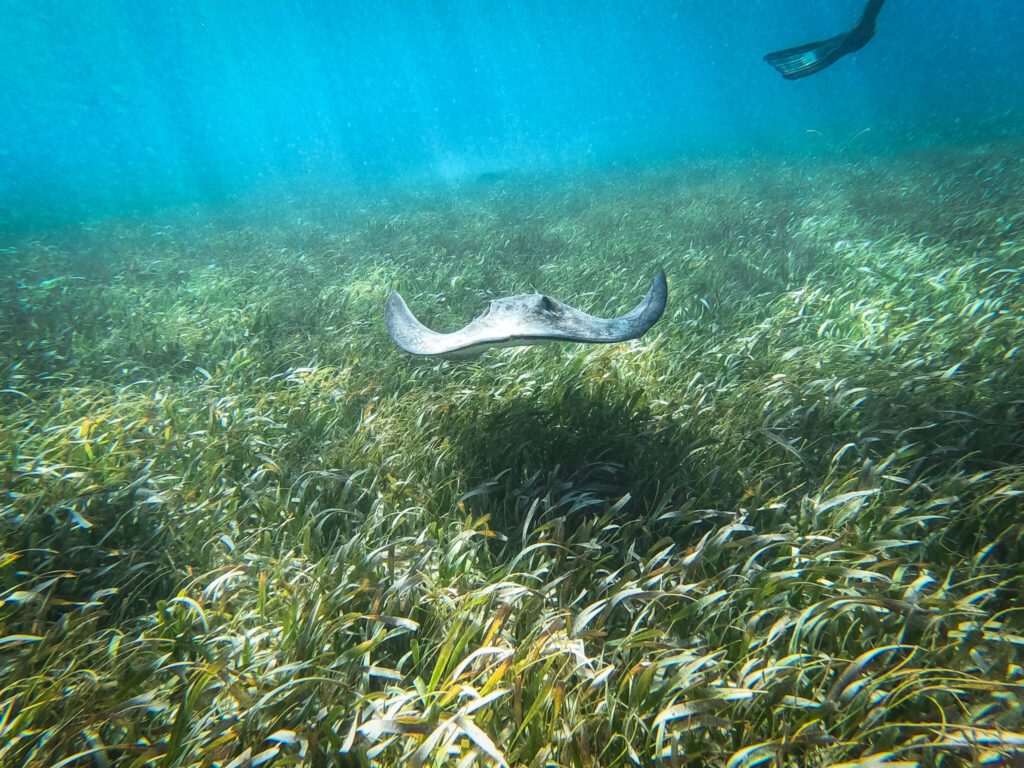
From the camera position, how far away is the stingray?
2723 mm

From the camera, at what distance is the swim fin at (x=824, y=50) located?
10250mm

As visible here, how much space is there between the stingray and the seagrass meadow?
501 mm

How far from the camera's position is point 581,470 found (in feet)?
9.61

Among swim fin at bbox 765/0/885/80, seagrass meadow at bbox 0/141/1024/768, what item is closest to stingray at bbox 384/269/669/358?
seagrass meadow at bbox 0/141/1024/768

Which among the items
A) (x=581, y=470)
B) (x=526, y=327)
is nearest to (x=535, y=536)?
(x=581, y=470)

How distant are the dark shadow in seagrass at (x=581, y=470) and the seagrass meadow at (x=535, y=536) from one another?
0.07 feet

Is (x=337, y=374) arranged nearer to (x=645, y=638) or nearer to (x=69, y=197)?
(x=645, y=638)

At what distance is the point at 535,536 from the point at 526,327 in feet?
4.19

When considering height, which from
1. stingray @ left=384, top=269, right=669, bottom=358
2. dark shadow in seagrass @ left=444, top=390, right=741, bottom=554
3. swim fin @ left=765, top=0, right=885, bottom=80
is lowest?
dark shadow in seagrass @ left=444, top=390, right=741, bottom=554

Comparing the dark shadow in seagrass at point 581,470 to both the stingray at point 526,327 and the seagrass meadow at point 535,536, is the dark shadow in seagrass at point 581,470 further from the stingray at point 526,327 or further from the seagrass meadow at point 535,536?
the stingray at point 526,327

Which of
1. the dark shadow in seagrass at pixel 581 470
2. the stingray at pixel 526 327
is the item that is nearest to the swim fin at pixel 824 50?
the stingray at pixel 526 327

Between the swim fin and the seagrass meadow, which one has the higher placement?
the swim fin

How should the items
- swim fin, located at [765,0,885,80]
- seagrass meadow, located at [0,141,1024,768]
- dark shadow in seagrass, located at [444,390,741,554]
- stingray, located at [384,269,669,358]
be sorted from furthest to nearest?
swim fin, located at [765,0,885,80], stingray, located at [384,269,669,358], dark shadow in seagrass, located at [444,390,741,554], seagrass meadow, located at [0,141,1024,768]

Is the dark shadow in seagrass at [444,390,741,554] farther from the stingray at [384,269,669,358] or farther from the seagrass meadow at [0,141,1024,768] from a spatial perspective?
the stingray at [384,269,669,358]
